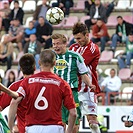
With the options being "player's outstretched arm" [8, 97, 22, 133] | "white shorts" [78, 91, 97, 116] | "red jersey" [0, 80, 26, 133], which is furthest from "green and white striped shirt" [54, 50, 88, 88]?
→ "player's outstretched arm" [8, 97, 22, 133]

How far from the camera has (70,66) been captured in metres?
12.5

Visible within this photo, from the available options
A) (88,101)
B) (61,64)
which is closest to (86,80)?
(61,64)

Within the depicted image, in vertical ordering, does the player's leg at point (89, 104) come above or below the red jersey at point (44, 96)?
below

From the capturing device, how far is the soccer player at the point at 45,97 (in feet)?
31.6

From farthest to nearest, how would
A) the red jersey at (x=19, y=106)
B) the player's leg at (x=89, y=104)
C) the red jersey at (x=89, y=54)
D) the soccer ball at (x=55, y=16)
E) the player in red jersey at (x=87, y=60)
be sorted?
1. the soccer ball at (x=55, y=16)
2. the player's leg at (x=89, y=104)
3. the red jersey at (x=89, y=54)
4. the player in red jersey at (x=87, y=60)
5. the red jersey at (x=19, y=106)

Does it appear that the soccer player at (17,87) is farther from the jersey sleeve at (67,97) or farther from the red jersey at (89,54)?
the red jersey at (89,54)

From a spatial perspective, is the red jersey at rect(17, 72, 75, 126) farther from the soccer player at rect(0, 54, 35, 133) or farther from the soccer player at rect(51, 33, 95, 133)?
the soccer player at rect(51, 33, 95, 133)

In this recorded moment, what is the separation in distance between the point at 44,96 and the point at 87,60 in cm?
375

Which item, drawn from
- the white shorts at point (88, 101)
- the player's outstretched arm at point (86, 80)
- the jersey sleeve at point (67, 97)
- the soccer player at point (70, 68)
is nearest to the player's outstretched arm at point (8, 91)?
the jersey sleeve at point (67, 97)

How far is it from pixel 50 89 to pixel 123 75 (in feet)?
41.7

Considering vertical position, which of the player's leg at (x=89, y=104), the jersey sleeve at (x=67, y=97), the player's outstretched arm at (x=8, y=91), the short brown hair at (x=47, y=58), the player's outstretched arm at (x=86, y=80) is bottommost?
the player's leg at (x=89, y=104)

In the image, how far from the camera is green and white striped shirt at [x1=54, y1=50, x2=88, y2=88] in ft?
40.8

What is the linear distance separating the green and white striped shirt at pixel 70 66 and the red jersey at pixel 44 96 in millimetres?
2711

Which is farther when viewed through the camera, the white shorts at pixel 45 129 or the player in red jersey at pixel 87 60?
the player in red jersey at pixel 87 60
